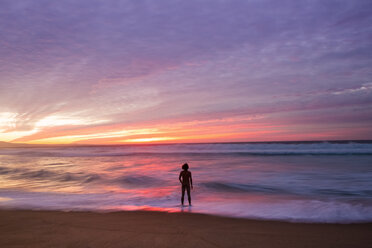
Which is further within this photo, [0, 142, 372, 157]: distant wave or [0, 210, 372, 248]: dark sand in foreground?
[0, 142, 372, 157]: distant wave

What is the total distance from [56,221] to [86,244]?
2484 mm

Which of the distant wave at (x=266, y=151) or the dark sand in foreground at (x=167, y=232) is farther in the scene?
the distant wave at (x=266, y=151)

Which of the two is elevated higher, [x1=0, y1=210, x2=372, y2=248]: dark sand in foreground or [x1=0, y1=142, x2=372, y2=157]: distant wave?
[x1=0, y1=210, x2=372, y2=248]: dark sand in foreground

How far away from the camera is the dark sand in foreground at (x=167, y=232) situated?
5711mm

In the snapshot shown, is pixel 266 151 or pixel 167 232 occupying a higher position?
pixel 167 232

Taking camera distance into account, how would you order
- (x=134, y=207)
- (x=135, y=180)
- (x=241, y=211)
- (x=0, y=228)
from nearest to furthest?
(x=0, y=228)
(x=241, y=211)
(x=134, y=207)
(x=135, y=180)

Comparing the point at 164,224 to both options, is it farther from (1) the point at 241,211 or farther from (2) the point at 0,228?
(2) the point at 0,228

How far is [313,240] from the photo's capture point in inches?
232

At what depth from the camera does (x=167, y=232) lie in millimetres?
6449

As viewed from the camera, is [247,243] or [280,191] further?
[280,191]

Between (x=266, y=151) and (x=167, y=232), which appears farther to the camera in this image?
(x=266, y=151)

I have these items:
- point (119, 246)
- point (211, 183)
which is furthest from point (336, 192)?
point (119, 246)

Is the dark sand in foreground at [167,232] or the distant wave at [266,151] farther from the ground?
the dark sand in foreground at [167,232]

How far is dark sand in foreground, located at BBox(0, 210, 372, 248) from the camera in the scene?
225 inches
